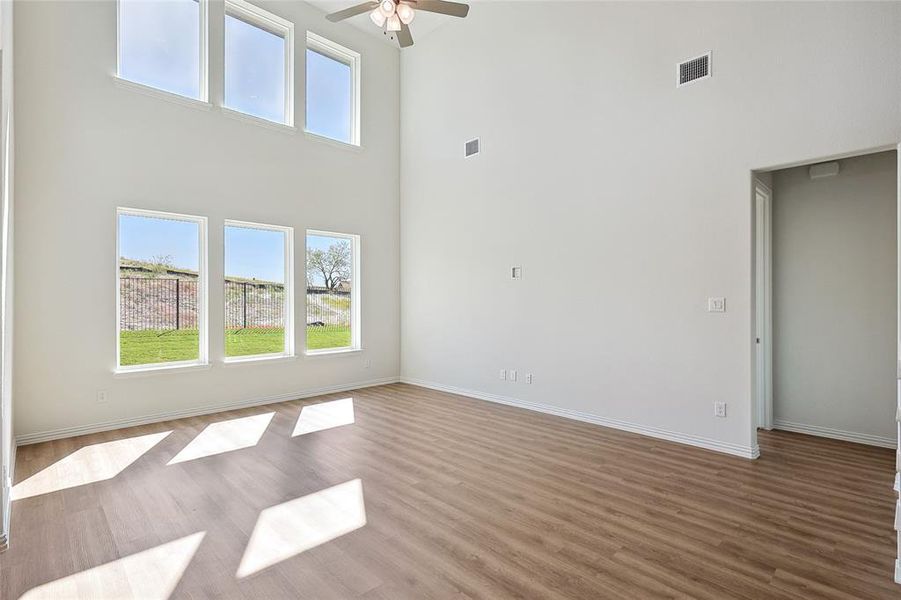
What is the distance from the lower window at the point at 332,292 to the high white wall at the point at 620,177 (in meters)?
0.99

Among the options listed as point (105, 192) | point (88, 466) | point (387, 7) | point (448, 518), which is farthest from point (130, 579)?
point (387, 7)

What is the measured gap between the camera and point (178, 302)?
5160mm

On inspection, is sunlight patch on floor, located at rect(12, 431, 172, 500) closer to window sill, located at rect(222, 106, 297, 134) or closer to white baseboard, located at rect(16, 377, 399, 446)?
white baseboard, located at rect(16, 377, 399, 446)

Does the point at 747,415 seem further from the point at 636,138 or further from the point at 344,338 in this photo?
the point at 344,338

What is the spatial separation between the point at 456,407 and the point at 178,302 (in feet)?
10.9

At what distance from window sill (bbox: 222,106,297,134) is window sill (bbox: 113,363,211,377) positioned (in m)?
2.87

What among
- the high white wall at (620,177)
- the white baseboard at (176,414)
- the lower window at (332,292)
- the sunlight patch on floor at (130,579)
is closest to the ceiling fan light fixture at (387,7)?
the high white wall at (620,177)

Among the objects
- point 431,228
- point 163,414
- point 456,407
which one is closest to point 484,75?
point 431,228

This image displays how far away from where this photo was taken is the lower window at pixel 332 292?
6281mm

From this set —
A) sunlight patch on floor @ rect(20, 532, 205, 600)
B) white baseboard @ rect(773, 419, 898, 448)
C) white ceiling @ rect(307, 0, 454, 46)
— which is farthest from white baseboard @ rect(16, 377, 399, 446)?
white ceiling @ rect(307, 0, 454, 46)

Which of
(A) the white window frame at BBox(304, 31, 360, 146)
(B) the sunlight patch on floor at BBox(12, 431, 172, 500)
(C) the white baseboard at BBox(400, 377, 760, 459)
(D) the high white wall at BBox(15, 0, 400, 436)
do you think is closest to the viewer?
(B) the sunlight patch on floor at BBox(12, 431, 172, 500)

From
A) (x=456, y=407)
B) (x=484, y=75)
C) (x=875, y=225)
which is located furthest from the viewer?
(x=484, y=75)

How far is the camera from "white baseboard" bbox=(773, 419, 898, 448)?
400 cm

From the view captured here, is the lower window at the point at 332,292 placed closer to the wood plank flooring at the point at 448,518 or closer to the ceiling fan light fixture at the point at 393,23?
the wood plank flooring at the point at 448,518
